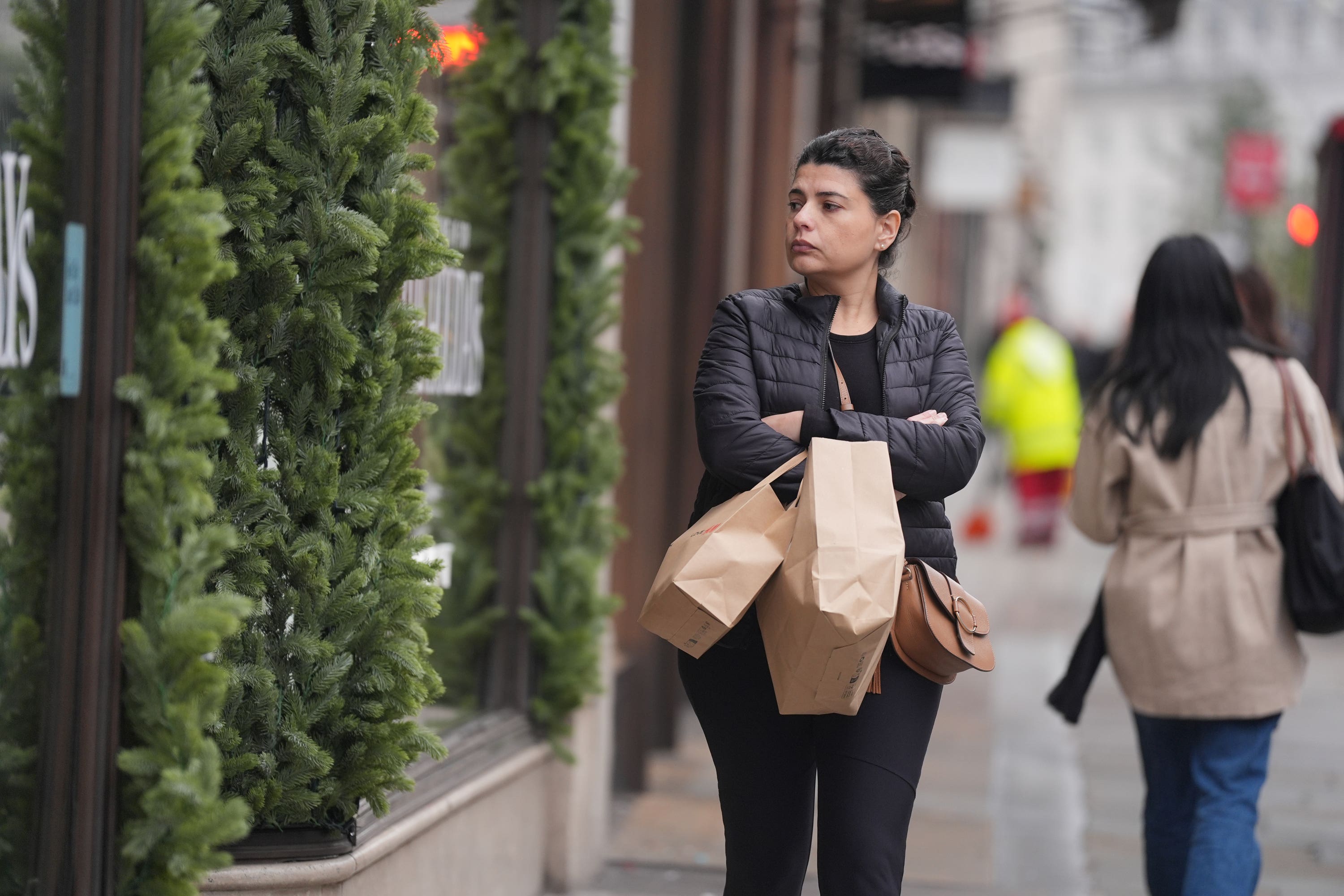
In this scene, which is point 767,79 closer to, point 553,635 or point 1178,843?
point 553,635

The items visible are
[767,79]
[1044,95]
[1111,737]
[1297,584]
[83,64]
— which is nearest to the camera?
[83,64]

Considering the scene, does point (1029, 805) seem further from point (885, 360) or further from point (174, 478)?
point (174, 478)

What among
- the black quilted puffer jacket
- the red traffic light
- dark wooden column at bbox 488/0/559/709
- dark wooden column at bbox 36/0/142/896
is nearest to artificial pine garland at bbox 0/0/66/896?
dark wooden column at bbox 36/0/142/896

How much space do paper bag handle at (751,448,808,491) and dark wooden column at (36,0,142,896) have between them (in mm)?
1075

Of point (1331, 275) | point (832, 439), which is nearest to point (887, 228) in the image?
point (832, 439)

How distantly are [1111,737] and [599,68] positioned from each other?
4168mm

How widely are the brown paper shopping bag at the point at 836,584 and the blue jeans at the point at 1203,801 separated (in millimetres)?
1619

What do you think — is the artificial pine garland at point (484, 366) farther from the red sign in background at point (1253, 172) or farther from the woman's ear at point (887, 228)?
the red sign in background at point (1253, 172)

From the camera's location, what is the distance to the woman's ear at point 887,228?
3168 millimetres

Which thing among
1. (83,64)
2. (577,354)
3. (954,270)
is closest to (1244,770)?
(577,354)

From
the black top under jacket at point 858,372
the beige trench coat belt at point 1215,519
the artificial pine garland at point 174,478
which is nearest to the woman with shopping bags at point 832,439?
the black top under jacket at point 858,372

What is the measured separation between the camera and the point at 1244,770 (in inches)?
164

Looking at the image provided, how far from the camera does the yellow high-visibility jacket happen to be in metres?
13.0

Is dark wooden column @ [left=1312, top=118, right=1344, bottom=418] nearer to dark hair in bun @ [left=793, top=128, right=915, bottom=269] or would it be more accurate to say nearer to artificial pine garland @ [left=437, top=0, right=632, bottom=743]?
artificial pine garland @ [left=437, top=0, right=632, bottom=743]
